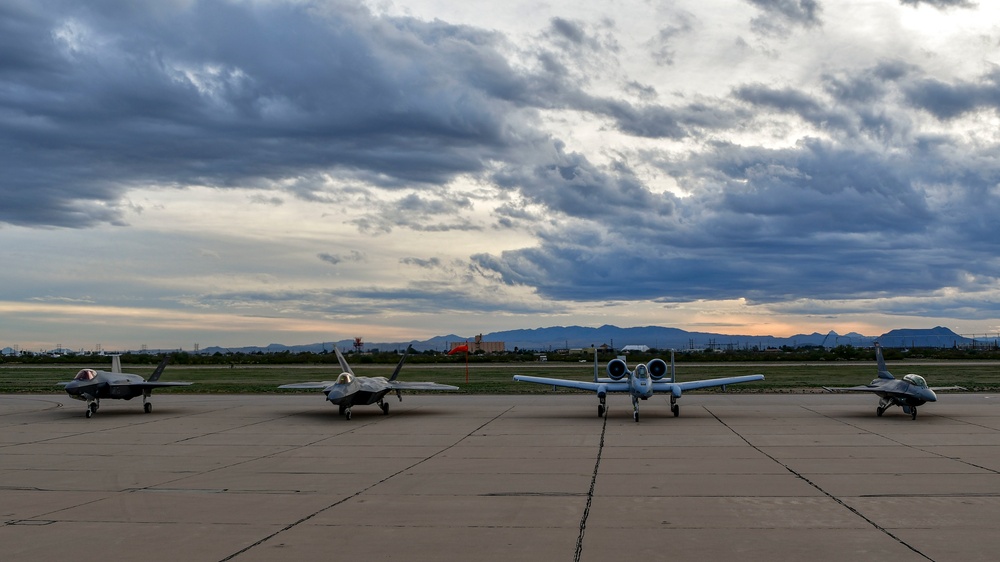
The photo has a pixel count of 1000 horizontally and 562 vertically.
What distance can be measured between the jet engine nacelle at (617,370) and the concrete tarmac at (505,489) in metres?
2.88

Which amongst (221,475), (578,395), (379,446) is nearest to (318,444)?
(379,446)

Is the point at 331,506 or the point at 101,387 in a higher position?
the point at 101,387

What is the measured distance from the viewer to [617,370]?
30.1 meters

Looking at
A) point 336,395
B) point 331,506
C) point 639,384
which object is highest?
point 639,384

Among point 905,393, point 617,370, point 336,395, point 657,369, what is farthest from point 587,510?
point 905,393

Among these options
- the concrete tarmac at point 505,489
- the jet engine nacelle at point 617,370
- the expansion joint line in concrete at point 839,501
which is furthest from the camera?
the jet engine nacelle at point 617,370

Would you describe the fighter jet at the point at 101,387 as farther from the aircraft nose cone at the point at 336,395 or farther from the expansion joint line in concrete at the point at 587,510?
the expansion joint line in concrete at the point at 587,510

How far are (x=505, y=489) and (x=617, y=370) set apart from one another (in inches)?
649

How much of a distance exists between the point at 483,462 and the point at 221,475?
17.9ft

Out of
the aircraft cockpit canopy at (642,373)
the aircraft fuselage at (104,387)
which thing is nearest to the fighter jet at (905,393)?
the aircraft cockpit canopy at (642,373)

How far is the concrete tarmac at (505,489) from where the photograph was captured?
32.9 feet

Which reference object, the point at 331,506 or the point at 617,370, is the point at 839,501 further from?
the point at 617,370

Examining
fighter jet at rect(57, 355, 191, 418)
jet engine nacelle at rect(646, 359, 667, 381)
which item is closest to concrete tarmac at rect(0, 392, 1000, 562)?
fighter jet at rect(57, 355, 191, 418)

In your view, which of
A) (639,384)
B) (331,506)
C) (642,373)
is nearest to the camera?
(331,506)
